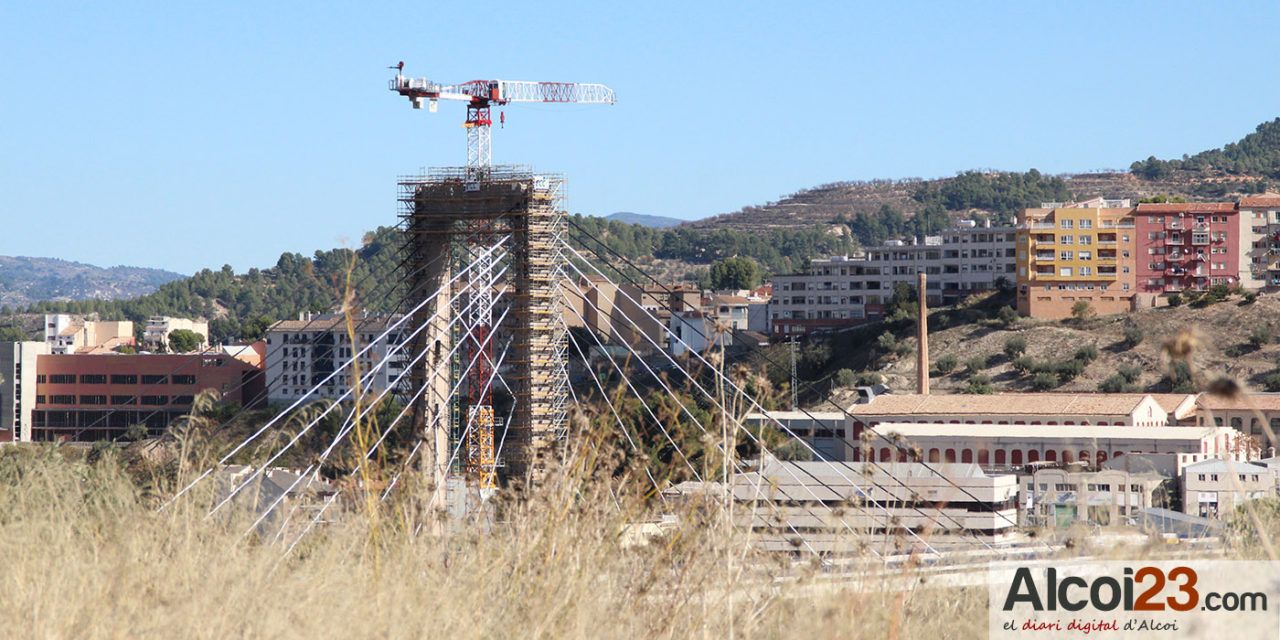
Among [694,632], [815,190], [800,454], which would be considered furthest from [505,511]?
[815,190]

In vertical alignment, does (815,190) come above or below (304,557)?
above

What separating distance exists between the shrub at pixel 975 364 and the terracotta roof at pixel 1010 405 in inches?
189

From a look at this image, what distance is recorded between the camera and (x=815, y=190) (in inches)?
4525

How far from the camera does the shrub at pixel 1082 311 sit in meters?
44.7

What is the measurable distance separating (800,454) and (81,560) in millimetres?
27882

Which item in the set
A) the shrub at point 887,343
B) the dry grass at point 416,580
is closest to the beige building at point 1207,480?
the dry grass at point 416,580

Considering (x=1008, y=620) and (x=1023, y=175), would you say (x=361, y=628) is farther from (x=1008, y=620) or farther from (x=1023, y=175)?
(x=1023, y=175)

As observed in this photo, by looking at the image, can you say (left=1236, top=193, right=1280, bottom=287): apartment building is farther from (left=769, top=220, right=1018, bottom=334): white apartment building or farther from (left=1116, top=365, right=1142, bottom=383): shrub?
(left=1116, top=365, right=1142, bottom=383): shrub

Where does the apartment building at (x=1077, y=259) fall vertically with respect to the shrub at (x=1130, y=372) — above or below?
above

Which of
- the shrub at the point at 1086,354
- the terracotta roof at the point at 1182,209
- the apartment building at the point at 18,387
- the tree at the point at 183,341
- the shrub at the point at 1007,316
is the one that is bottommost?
the apartment building at the point at 18,387

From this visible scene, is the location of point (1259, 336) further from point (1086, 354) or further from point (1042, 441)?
point (1042, 441)

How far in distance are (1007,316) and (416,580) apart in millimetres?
41927

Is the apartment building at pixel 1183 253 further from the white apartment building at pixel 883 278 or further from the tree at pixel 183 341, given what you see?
the tree at pixel 183 341

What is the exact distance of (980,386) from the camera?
1604 inches
